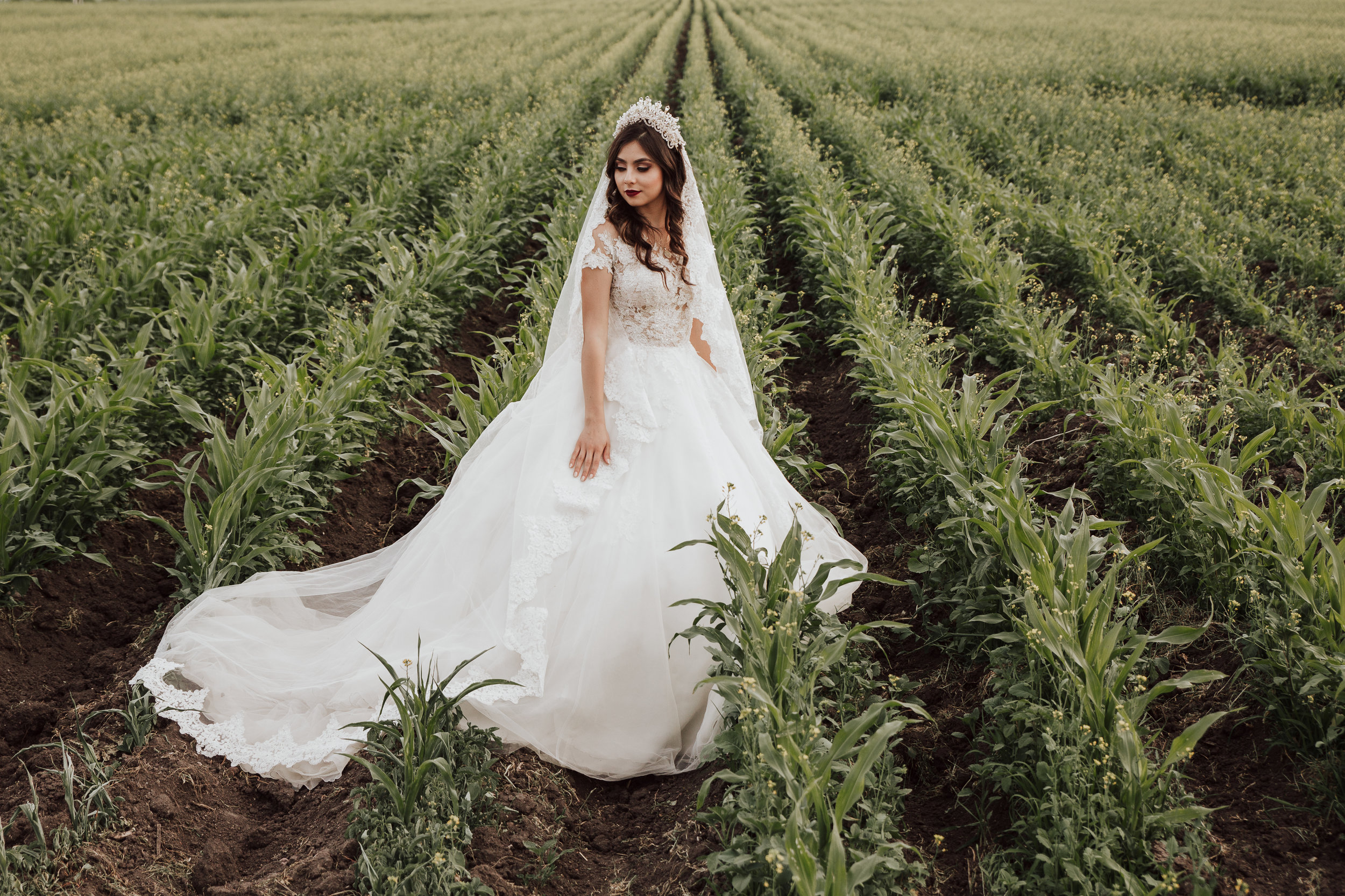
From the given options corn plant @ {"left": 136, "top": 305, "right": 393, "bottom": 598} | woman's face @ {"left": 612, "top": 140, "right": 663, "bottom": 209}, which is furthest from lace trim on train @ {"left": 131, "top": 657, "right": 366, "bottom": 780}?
woman's face @ {"left": 612, "top": 140, "right": 663, "bottom": 209}

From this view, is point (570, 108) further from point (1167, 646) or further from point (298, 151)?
point (1167, 646)

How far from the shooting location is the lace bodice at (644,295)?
317 centimetres

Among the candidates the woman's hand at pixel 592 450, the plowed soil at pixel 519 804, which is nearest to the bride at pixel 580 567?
the woman's hand at pixel 592 450

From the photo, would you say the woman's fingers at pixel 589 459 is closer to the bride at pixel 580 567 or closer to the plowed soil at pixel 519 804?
the bride at pixel 580 567

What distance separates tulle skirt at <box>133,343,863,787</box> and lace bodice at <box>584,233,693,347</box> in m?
0.07

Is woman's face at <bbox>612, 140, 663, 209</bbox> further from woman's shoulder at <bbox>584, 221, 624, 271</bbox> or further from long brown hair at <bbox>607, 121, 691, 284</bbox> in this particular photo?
woman's shoulder at <bbox>584, 221, 624, 271</bbox>

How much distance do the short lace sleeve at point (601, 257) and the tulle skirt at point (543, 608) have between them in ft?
1.28

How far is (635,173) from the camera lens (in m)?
3.06

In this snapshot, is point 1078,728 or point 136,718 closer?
point 1078,728

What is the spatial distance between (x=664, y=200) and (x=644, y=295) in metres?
0.41

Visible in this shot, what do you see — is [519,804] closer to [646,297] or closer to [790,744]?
[790,744]

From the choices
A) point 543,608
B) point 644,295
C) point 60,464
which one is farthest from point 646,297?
point 60,464

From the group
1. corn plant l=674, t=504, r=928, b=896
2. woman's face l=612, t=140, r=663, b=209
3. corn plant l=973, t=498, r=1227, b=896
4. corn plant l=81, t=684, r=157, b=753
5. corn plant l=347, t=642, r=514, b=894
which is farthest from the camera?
woman's face l=612, t=140, r=663, b=209

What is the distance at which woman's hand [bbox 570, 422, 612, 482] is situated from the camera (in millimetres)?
3096
